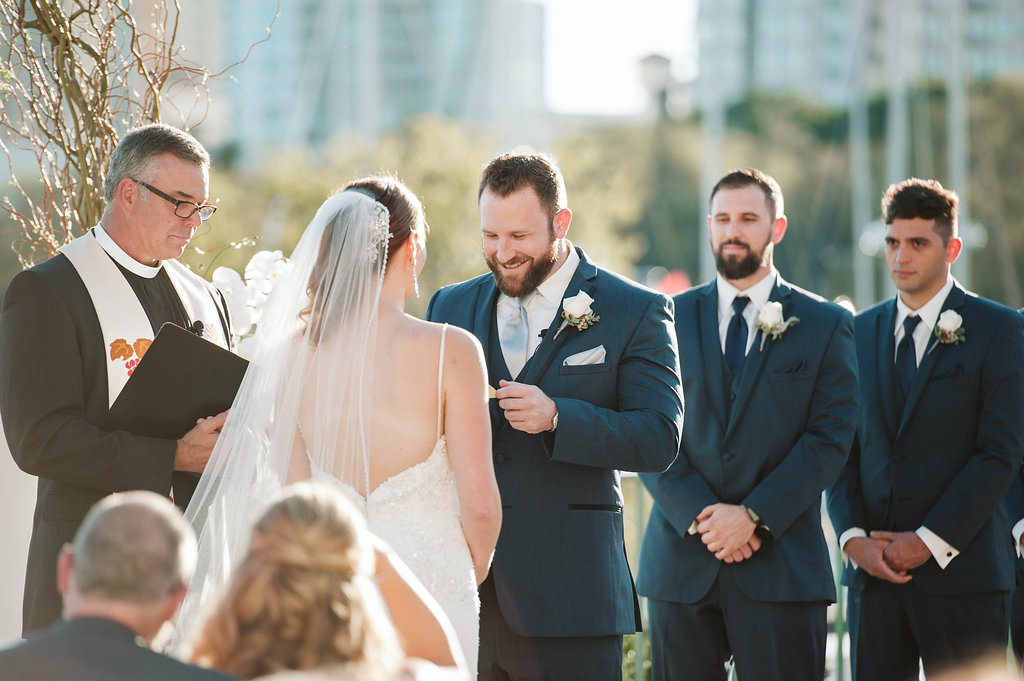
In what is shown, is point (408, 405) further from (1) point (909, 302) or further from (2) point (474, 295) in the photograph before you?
(1) point (909, 302)

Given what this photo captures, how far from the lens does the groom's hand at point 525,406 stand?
11.1ft

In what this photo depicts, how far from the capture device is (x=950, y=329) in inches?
175

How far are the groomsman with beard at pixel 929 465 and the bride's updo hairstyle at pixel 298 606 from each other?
9.66 ft

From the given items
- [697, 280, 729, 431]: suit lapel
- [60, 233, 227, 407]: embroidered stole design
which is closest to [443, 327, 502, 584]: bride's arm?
[60, 233, 227, 407]: embroidered stole design

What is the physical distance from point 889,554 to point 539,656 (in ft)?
5.19

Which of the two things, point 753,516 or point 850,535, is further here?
point 850,535

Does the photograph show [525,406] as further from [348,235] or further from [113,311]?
[113,311]

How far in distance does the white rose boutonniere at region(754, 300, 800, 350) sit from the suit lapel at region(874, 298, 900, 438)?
530mm

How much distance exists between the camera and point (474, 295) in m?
3.97

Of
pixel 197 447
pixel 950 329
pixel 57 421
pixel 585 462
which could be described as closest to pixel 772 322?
pixel 950 329

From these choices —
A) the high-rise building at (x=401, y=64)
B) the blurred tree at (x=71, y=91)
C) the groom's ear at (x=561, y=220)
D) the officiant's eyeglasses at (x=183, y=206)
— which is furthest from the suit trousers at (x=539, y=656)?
the high-rise building at (x=401, y=64)

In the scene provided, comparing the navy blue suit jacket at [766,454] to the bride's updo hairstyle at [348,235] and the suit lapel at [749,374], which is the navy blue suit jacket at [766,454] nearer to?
the suit lapel at [749,374]

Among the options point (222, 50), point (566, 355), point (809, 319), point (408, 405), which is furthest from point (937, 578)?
point (222, 50)

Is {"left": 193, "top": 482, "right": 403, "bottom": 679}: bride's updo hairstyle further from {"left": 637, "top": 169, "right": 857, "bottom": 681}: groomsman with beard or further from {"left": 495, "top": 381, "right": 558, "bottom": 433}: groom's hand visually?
{"left": 637, "top": 169, "right": 857, "bottom": 681}: groomsman with beard
